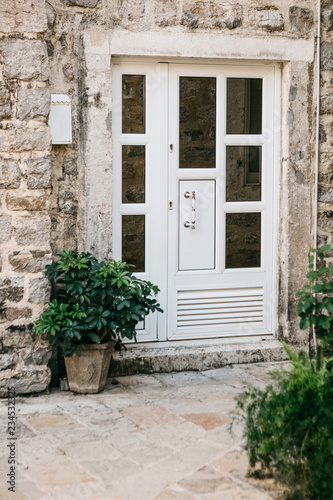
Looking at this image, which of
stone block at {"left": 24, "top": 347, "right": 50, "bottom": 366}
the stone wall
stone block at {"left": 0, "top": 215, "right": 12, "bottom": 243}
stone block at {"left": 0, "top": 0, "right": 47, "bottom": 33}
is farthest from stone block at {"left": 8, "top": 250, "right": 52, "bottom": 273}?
stone block at {"left": 0, "top": 0, "right": 47, "bottom": 33}

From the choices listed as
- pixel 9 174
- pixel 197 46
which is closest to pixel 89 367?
pixel 9 174

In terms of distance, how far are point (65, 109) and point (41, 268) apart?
3.63 ft

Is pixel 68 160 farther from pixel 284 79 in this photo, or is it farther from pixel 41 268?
pixel 284 79

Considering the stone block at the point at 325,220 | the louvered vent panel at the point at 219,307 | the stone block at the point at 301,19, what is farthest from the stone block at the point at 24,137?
the stone block at the point at 325,220

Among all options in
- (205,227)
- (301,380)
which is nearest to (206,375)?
(205,227)

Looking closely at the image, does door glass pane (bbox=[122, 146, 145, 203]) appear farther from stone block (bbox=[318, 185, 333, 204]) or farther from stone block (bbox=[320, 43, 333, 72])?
stone block (bbox=[320, 43, 333, 72])

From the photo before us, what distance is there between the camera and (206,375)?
5480 mm

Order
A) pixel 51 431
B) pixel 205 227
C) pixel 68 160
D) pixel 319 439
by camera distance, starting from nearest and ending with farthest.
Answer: pixel 319 439, pixel 51 431, pixel 68 160, pixel 205 227

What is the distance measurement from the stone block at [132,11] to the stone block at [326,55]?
143cm

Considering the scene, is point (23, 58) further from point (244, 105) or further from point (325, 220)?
point (325, 220)

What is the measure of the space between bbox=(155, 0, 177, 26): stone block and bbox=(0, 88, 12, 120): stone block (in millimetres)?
1274

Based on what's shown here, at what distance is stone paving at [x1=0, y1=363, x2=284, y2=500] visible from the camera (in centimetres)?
351

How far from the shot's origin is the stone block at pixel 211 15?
5.43 meters

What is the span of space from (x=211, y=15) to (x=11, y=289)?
247 centimetres
